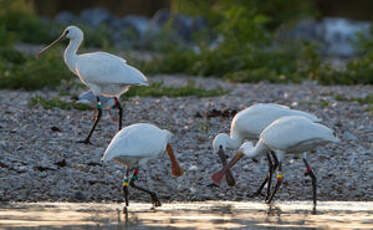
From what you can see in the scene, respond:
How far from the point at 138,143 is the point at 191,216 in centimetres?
105

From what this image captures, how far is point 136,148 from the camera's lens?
8789 mm

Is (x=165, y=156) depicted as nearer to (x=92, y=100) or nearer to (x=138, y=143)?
(x=138, y=143)

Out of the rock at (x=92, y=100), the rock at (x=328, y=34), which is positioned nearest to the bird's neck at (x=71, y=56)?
the rock at (x=92, y=100)

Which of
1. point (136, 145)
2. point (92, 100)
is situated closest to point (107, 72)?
point (92, 100)

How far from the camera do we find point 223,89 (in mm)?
15078

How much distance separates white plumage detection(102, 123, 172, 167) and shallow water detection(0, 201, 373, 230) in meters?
0.48

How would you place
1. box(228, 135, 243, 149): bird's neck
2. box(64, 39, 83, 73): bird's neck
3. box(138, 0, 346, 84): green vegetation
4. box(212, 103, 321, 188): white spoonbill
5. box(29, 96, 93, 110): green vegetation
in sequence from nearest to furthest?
box(212, 103, 321, 188): white spoonbill, box(228, 135, 243, 149): bird's neck, box(64, 39, 83, 73): bird's neck, box(29, 96, 93, 110): green vegetation, box(138, 0, 346, 84): green vegetation

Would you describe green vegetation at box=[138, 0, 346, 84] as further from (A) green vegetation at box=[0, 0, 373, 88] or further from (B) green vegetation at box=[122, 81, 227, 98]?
(B) green vegetation at box=[122, 81, 227, 98]

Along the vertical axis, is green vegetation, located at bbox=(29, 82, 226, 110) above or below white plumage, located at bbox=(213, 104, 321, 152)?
below

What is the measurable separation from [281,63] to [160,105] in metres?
5.50

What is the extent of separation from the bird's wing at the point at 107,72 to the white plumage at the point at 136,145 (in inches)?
83.6

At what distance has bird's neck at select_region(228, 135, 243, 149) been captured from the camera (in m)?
9.95

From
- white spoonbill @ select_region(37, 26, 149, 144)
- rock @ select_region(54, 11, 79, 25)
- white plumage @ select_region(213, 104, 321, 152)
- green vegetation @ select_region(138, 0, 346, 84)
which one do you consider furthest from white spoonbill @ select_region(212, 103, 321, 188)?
rock @ select_region(54, 11, 79, 25)

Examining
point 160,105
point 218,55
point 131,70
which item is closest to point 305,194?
point 131,70
